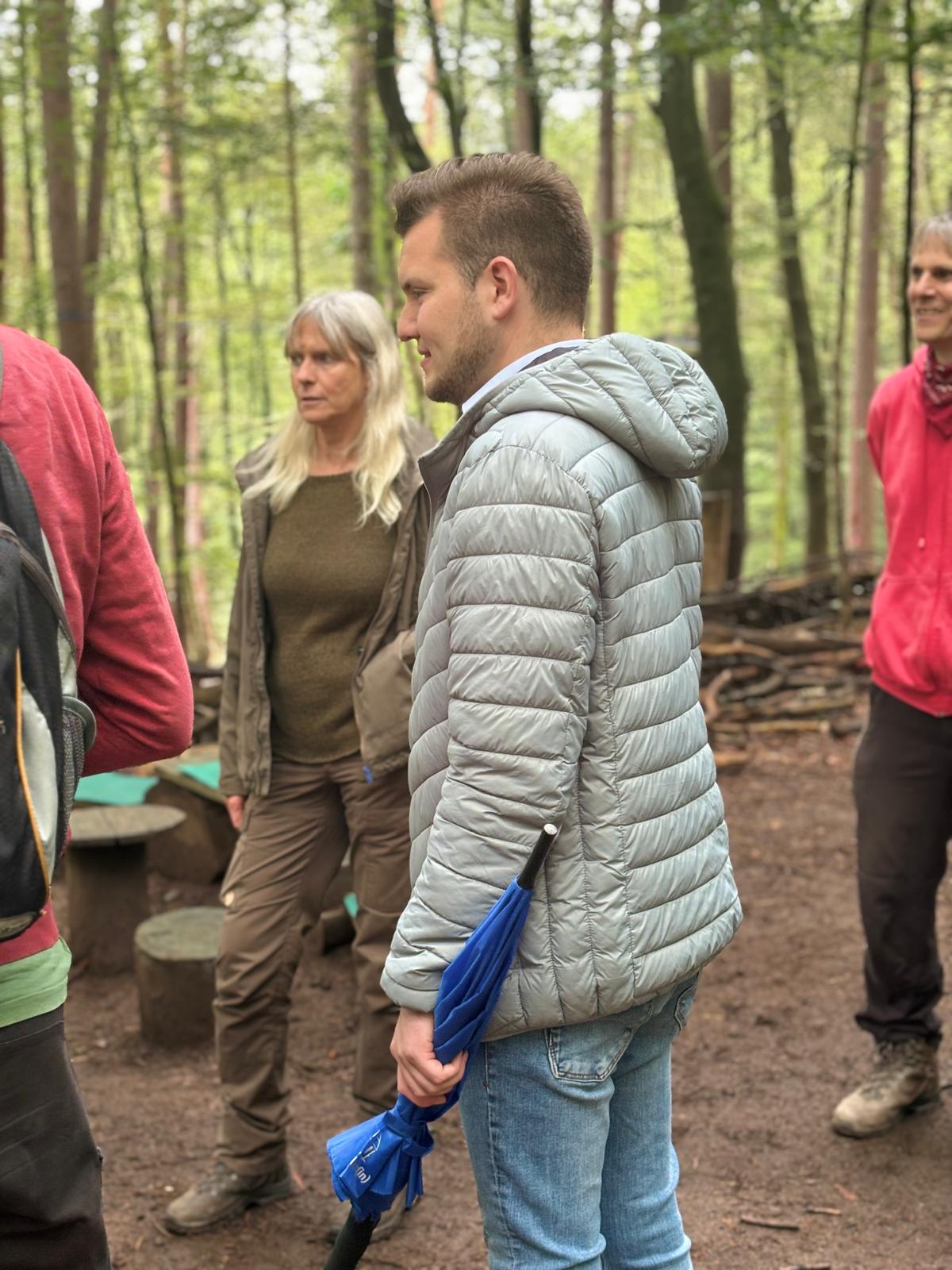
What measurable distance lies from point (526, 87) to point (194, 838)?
5.94m

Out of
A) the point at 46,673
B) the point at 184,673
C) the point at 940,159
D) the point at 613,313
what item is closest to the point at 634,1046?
the point at 184,673

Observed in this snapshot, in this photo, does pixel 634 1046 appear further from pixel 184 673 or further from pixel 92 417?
pixel 92 417

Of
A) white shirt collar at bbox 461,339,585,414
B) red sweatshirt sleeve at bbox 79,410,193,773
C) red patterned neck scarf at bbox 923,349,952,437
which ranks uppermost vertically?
white shirt collar at bbox 461,339,585,414

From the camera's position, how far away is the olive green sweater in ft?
11.8

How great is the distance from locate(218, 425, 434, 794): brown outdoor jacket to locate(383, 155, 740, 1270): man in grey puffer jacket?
1.28 metres

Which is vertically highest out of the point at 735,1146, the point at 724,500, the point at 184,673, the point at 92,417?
the point at 92,417

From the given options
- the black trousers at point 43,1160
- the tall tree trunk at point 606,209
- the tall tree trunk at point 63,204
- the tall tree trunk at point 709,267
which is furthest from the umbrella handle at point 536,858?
the tall tree trunk at point 606,209

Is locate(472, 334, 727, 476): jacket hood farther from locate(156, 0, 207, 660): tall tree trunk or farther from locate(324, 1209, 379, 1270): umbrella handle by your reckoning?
locate(156, 0, 207, 660): tall tree trunk

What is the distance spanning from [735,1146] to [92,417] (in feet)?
10.1

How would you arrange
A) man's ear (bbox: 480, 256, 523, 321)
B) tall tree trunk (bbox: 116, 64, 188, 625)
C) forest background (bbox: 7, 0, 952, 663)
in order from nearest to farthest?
man's ear (bbox: 480, 256, 523, 321) < forest background (bbox: 7, 0, 952, 663) < tall tree trunk (bbox: 116, 64, 188, 625)

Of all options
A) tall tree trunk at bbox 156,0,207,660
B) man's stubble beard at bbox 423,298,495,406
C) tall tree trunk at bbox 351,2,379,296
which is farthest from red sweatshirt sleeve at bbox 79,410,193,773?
tall tree trunk at bbox 156,0,207,660

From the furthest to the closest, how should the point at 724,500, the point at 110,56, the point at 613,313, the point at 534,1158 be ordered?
the point at 613,313, the point at 724,500, the point at 110,56, the point at 534,1158

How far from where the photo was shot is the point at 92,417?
1870 millimetres

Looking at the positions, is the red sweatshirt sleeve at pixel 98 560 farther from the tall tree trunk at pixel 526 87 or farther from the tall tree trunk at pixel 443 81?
the tall tree trunk at pixel 443 81
